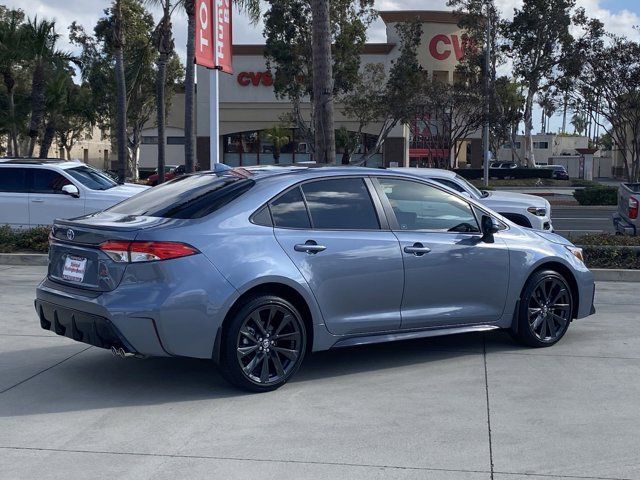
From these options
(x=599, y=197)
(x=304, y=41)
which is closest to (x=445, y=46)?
(x=304, y=41)

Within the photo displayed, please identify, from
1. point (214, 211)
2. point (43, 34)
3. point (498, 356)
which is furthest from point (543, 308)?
point (43, 34)

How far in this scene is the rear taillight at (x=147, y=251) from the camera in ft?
19.9

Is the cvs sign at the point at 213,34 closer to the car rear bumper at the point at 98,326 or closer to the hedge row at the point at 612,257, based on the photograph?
the hedge row at the point at 612,257

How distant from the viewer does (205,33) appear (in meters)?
16.3

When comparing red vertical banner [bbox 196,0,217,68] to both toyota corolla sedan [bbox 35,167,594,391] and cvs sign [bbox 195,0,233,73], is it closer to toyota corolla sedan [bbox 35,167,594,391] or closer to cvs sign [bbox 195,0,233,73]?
cvs sign [bbox 195,0,233,73]

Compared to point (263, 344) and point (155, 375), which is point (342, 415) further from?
point (155, 375)

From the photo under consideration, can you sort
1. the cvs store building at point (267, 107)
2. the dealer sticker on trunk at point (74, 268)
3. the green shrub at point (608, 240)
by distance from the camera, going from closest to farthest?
the dealer sticker on trunk at point (74, 268)
the green shrub at point (608, 240)
the cvs store building at point (267, 107)

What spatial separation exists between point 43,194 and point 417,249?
969 cm

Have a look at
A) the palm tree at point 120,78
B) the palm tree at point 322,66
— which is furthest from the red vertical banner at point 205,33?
the palm tree at point 120,78

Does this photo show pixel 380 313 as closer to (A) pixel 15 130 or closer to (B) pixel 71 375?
(B) pixel 71 375

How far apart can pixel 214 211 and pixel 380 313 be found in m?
1.60

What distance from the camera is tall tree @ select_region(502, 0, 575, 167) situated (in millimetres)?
45562

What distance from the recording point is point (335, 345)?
6824 millimetres

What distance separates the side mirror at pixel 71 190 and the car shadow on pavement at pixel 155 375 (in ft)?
23.9
